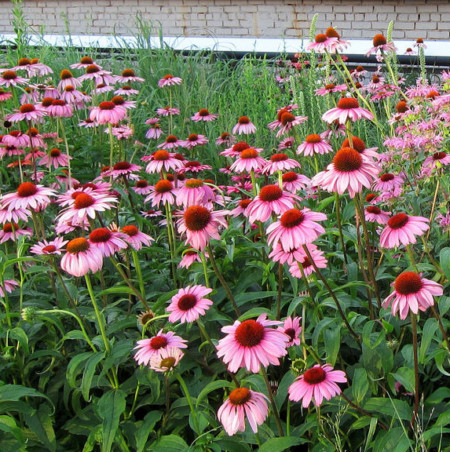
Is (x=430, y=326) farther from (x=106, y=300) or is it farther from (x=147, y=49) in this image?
(x=147, y=49)

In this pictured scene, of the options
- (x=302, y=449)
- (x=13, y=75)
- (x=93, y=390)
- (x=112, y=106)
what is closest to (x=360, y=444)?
(x=302, y=449)

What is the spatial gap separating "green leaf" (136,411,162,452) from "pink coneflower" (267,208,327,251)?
0.62 metres

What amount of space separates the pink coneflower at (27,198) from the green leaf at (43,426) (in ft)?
2.06

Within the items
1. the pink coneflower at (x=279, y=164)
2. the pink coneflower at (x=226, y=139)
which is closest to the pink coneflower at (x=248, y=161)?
the pink coneflower at (x=279, y=164)

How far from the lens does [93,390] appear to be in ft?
6.44

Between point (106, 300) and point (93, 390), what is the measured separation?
0.29 metres

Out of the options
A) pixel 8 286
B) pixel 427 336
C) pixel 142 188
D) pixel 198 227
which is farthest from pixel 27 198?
pixel 427 336

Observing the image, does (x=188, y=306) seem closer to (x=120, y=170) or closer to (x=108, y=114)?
(x=120, y=170)

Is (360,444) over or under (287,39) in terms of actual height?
under

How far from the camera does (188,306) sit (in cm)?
160

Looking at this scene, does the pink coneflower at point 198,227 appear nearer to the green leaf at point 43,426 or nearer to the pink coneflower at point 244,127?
the green leaf at point 43,426

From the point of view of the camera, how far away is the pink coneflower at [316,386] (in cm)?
135

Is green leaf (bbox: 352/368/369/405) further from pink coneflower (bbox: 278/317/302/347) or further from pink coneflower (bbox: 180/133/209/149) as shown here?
pink coneflower (bbox: 180/133/209/149)

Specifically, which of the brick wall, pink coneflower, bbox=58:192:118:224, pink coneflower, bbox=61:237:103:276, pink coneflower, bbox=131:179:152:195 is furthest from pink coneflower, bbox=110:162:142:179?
the brick wall
